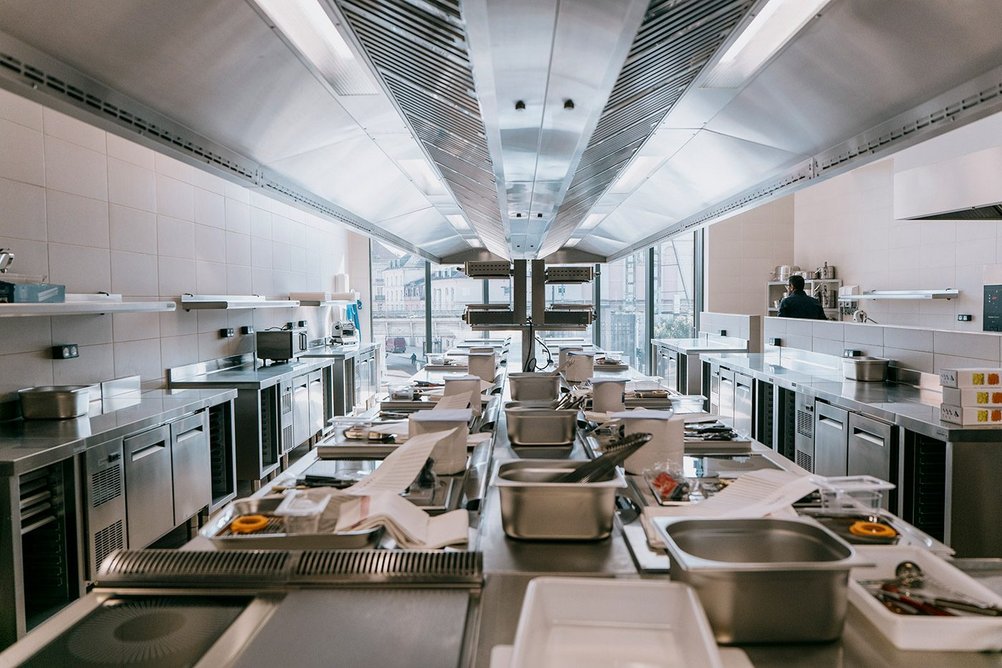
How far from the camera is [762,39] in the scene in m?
1.64

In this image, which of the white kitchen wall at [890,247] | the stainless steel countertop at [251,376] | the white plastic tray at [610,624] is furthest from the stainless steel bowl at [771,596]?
the white kitchen wall at [890,247]

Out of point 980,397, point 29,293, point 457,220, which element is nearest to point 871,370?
point 980,397

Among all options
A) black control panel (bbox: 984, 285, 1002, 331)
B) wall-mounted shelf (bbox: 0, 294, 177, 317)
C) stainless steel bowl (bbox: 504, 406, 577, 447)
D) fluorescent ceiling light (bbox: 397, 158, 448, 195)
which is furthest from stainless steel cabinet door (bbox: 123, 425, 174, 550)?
black control panel (bbox: 984, 285, 1002, 331)

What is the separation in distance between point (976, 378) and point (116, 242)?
449cm

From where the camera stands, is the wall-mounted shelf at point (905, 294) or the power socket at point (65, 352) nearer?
the power socket at point (65, 352)

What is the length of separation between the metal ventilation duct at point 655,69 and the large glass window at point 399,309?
7673 millimetres

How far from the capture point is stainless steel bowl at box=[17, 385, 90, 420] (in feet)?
9.94

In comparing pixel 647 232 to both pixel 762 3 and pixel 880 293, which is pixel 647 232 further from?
pixel 880 293

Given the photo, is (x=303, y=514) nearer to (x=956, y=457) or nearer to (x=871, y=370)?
(x=956, y=457)

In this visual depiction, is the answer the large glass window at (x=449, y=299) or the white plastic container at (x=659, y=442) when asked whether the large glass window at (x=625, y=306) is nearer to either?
the large glass window at (x=449, y=299)

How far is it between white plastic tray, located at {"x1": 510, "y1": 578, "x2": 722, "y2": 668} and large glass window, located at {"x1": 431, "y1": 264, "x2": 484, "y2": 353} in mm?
8713

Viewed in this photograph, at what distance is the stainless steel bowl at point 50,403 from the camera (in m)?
3.03

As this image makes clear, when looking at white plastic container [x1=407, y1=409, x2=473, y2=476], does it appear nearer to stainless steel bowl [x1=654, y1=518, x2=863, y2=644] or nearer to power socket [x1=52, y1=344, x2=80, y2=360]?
stainless steel bowl [x1=654, y1=518, x2=863, y2=644]

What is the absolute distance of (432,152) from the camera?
208cm
